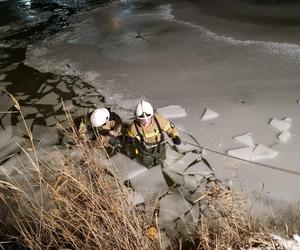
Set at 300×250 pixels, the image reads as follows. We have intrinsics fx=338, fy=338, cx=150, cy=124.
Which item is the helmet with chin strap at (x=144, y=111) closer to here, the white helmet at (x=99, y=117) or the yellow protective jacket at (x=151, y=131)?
the yellow protective jacket at (x=151, y=131)

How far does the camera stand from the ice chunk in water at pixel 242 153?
12.0ft

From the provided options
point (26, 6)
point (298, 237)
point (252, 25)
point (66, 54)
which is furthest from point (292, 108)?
point (26, 6)

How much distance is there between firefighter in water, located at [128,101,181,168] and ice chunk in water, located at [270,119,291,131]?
121cm

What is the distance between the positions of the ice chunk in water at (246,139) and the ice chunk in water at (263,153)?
0.10 m

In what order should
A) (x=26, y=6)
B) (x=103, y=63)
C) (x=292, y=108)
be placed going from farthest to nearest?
1. (x=26, y=6)
2. (x=103, y=63)
3. (x=292, y=108)

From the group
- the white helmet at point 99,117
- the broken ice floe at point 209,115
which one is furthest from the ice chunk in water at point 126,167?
the broken ice floe at point 209,115

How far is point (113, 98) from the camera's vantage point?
16.6 feet

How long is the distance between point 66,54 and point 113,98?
226cm

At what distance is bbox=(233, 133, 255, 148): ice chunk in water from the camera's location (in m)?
3.83

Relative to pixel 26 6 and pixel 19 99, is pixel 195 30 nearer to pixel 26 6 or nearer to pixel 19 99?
pixel 19 99

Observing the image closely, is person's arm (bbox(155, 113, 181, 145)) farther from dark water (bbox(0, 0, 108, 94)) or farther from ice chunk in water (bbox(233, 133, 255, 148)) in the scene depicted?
dark water (bbox(0, 0, 108, 94))

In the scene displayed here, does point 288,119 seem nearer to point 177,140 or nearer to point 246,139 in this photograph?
point 246,139

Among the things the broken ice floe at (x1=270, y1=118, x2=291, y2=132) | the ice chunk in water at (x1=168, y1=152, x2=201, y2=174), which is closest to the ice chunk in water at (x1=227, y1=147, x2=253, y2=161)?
the ice chunk in water at (x1=168, y1=152, x2=201, y2=174)

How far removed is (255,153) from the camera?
3.69 metres
